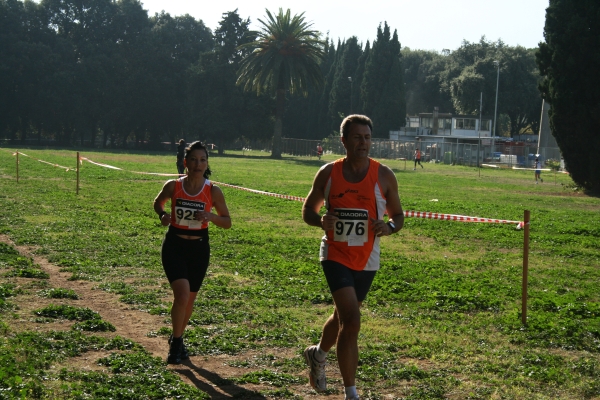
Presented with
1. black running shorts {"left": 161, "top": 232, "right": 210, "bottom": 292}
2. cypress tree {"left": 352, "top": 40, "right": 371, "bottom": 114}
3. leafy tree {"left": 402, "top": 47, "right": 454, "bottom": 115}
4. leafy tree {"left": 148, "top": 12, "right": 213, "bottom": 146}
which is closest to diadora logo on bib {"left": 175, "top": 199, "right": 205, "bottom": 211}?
black running shorts {"left": 161, "top": 232, "right": 210, "bottom": 292}

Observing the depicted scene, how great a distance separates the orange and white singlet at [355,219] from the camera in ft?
17.5

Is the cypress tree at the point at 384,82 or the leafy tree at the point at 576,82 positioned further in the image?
the cypress tree at the point at 384,82

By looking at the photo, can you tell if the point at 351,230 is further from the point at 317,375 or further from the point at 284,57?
the point at 284,57

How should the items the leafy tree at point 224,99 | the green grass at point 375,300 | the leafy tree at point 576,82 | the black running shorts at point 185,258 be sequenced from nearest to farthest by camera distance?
the green grass at point 375,300
the black running shorts at point 185,258
the leafy tree at point 576,82
the leafy tree at point 224,99

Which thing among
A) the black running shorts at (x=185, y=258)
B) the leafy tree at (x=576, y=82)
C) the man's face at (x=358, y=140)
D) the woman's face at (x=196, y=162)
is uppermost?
the leafy tree at (x=576, y=82)

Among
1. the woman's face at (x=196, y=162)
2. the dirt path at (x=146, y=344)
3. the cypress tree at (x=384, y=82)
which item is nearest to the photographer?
the dirt path at (x=146, y=344)

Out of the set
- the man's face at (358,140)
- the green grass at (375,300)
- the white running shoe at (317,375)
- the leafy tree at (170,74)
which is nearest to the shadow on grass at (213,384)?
the green grass at (375,300)

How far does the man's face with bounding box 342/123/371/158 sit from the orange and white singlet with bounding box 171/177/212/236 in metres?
1.73

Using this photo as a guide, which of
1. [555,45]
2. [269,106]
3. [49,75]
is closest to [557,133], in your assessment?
[555,45]

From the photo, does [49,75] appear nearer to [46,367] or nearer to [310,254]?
[310,254]

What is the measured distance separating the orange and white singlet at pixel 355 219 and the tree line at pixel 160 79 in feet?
228

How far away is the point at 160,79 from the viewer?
84.5 m

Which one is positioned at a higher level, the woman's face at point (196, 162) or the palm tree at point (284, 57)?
the palm tree at point (284, 57)

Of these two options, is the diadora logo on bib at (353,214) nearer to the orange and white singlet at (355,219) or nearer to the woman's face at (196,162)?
the orange and white singlet at (355,219)
